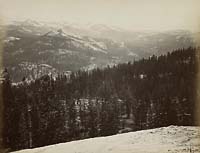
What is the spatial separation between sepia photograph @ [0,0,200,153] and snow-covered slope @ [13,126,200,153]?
0.03 ft

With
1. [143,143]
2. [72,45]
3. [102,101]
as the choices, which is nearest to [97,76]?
[102,101]

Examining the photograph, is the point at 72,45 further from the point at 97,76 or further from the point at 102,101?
the point at 102,101

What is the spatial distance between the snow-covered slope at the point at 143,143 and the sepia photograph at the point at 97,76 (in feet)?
0.03

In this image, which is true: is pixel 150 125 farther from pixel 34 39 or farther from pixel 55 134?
pixel 34 39

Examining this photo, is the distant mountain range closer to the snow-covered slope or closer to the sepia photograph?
the sepia photograph

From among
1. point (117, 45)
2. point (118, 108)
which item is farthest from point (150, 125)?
point (117, 45)

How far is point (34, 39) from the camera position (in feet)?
19.4

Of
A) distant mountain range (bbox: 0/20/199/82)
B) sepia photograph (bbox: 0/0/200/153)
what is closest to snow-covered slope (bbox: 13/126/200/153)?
sepia photograph (bbox: 0/0/200/153)

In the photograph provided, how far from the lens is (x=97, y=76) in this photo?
5785 millimetres

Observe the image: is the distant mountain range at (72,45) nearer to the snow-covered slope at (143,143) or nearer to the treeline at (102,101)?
the treeline at (102,101)

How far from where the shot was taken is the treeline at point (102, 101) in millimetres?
5754

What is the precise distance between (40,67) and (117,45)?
2.86ft

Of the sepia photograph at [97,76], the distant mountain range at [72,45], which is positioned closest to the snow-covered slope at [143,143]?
the sepia photograph at [97,76]

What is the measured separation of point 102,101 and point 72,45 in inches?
27.3
